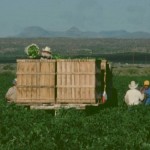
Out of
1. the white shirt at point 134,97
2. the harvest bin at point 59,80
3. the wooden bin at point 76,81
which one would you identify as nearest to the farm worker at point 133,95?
the white shirt at point 134,97

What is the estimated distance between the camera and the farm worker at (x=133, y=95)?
18188 millimetres

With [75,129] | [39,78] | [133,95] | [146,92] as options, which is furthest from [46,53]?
[75,129]

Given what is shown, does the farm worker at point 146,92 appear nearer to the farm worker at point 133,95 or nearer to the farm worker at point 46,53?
the farm worker at point 133,95

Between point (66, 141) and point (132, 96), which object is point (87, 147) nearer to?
point (66, 141)

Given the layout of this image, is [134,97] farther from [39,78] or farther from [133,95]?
[39,78]

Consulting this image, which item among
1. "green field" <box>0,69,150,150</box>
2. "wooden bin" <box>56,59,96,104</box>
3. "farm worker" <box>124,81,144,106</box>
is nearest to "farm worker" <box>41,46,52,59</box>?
"wooden bin" <box>56,59,96,104</box>

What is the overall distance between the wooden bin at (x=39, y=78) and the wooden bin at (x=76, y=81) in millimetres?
195

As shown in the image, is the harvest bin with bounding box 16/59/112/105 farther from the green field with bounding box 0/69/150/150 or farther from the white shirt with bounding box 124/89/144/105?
the white shirt with bounding box 124/89/144/105

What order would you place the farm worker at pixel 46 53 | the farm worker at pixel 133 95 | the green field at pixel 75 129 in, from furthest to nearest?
the farm worker at pixel 133 95, the farm worker at pixel 46 53, the green field at pixel 75 129

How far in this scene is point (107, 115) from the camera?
1603 centimetres

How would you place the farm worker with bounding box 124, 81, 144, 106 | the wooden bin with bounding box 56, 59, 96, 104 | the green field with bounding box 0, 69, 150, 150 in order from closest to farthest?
the green field with bounding box 0, 69, 150, 150 → the wooden bin with bounding box 56, 59, 96, 104 → the farm worker with bounding box 124, 81, 144, 106

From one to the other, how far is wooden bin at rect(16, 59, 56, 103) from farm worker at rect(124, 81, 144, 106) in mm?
2760

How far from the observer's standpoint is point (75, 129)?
13438 millimetres

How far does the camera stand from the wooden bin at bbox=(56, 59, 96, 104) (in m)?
16.6
